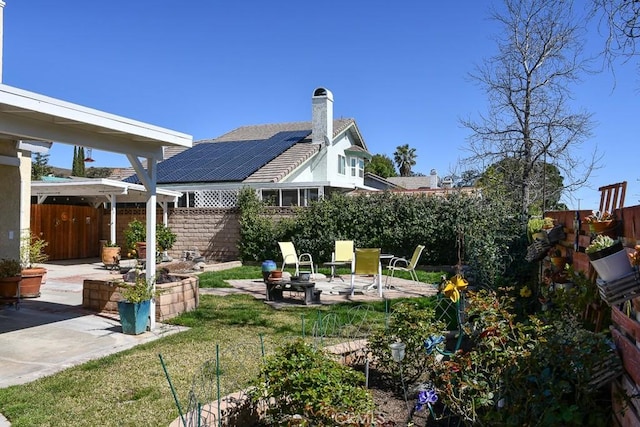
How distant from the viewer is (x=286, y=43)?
51.5ft

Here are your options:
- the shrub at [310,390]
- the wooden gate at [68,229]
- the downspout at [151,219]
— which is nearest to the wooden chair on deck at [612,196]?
the shrub at [310,390]

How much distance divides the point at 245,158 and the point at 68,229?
25.3ft

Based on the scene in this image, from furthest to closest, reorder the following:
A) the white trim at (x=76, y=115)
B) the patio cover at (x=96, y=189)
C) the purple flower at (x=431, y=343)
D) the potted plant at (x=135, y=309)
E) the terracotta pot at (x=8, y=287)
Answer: the patio cover at (x=96, y=189) → the terracotta pot at (x=8, y=287) → the potted plant at (x=135, y=309) → the white trim at (x=76, y=115) → the purple flower at (x=431, y=343)

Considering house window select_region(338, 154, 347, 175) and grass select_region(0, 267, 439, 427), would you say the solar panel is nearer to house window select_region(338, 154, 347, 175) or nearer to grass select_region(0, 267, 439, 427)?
house window select_region(338, 154, 347, 175)

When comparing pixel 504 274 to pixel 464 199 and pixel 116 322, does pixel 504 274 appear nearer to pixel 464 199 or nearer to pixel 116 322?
pixel 464 199

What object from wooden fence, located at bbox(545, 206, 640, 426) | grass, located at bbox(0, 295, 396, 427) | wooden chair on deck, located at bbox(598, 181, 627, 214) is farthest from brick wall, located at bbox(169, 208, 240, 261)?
wooden fence, located at bbox(545, 206, 640, 426)

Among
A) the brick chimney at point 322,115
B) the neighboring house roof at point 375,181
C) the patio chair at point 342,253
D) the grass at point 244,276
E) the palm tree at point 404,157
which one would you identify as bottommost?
the grass at point 244,276

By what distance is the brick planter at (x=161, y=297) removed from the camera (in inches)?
272

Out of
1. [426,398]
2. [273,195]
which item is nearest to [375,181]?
[273,195]

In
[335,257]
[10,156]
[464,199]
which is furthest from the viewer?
[464,199]

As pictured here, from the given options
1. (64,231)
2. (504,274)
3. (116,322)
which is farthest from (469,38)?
(64,231)

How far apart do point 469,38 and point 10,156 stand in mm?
10434

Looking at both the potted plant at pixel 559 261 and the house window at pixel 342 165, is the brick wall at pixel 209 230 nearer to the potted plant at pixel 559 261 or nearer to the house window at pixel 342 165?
the house window at pixel 342 165

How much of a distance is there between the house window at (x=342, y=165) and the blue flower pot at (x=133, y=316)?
1790 centimetres
